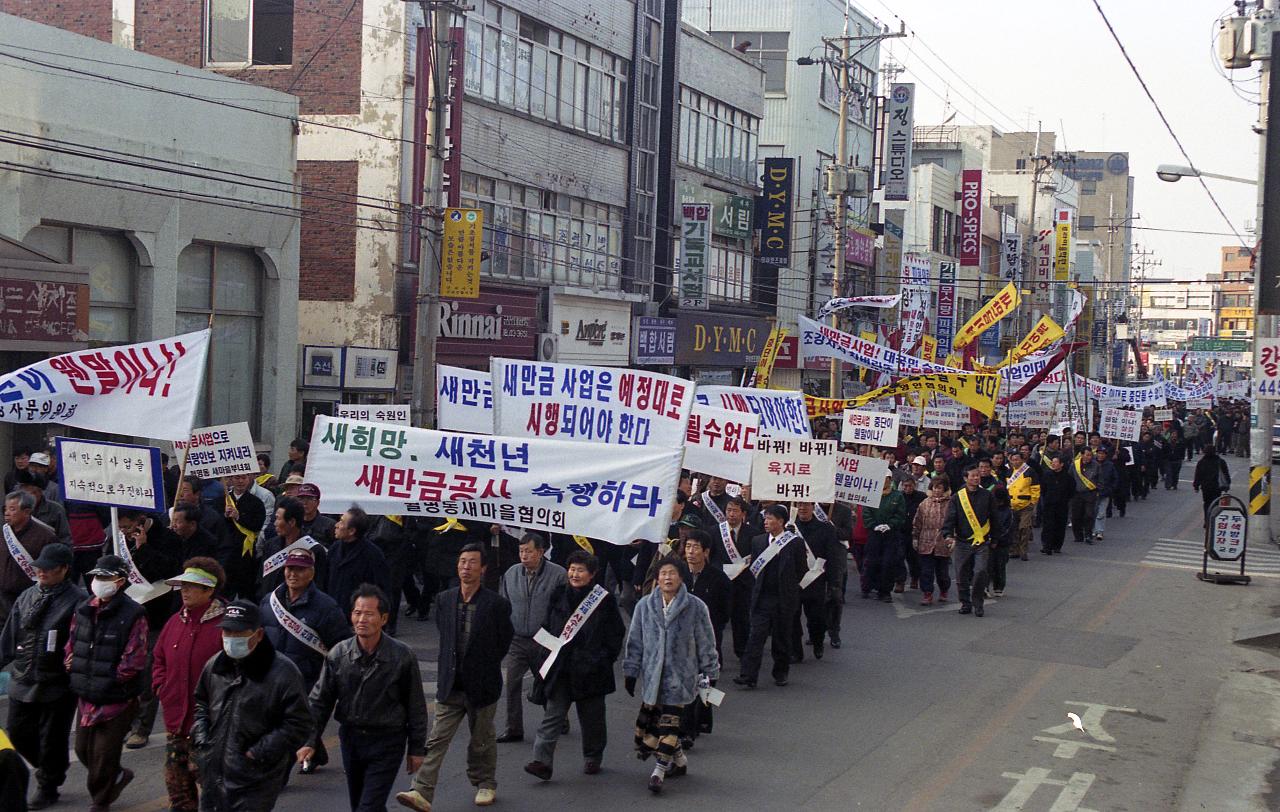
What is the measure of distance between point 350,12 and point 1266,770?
2211cm

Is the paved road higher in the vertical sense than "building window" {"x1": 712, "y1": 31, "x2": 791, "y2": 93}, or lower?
lower

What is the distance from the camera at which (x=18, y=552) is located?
985 cm

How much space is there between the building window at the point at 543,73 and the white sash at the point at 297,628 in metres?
22.0

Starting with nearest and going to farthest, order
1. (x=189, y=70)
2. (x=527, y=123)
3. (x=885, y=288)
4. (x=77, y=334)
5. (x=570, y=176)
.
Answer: (x=77, y=334)
(x=189, y=70)
(x=527, y=123)
(x=570, y=176)
(x=885, y=288)

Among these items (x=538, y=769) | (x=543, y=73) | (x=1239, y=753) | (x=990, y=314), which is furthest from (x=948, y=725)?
(x=543, y=73)

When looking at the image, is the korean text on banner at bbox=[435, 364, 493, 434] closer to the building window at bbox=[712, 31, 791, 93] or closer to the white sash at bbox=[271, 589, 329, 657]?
the white sash at bbox=[271, 589, 329, 657]

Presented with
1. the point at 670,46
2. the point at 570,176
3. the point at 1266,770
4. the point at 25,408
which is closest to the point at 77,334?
the point at 25,408

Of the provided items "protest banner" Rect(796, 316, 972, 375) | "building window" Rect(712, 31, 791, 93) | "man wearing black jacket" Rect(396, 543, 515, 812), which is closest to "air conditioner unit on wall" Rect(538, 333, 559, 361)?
"protest banner" Rect(796, 316, 972, 375)

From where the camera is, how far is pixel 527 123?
31172mm

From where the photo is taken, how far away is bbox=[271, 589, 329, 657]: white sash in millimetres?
7957

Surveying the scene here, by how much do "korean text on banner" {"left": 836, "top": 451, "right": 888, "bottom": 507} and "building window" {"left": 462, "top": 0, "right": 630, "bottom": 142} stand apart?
15997 millimetres

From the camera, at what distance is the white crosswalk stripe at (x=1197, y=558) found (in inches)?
835

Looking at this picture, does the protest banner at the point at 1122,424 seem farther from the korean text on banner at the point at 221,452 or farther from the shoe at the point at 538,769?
the shoe at the point at 538,769

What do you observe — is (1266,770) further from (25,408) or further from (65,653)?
(25,408)
